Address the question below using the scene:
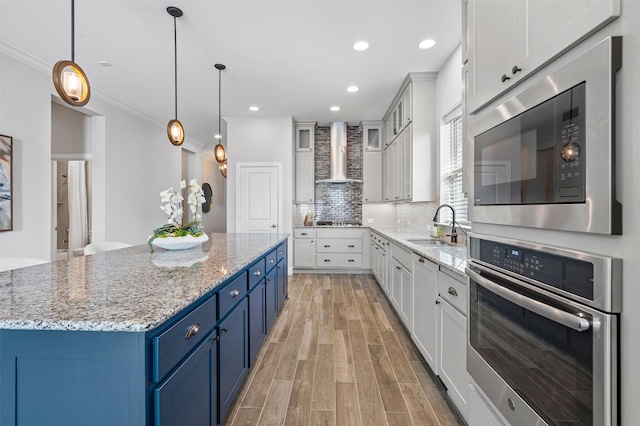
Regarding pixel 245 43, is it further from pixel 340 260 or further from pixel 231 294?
pixel 340 260

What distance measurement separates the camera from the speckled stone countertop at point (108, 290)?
0.84 meters

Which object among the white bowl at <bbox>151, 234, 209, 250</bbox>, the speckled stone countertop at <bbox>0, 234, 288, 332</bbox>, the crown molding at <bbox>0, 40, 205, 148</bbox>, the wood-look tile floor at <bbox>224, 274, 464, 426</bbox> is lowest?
the wood-look tile floor at <bbox>224, 274, 464, 426</bbox>

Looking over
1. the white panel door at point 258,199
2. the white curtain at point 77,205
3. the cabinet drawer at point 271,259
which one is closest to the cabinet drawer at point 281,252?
the cabinet drawer at point 271,259

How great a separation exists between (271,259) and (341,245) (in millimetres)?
2733

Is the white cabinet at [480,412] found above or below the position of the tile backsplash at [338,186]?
below

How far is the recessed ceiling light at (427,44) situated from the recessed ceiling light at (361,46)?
56 centimetres

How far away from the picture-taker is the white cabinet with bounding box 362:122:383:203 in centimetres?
568

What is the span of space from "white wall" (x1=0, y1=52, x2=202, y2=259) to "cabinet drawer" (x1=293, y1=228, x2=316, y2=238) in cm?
289

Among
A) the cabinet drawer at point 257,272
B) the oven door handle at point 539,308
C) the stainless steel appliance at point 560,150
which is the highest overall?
the stainless steel appliance at point 560,150

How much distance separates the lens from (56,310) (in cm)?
91

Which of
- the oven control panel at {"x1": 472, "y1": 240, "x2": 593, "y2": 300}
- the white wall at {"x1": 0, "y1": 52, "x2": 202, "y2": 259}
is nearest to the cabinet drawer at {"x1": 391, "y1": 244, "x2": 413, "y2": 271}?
the oven control panel at {"x1": 472, "y1": 240, "x2": 593, "y2": 300}

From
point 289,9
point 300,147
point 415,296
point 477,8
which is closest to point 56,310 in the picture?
point 477,8

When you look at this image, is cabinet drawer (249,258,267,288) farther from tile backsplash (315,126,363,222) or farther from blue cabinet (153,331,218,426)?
tile backsplash (315,126,363,222)

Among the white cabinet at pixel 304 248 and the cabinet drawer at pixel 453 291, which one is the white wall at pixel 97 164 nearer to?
the white cabinet at pixel 304 248
